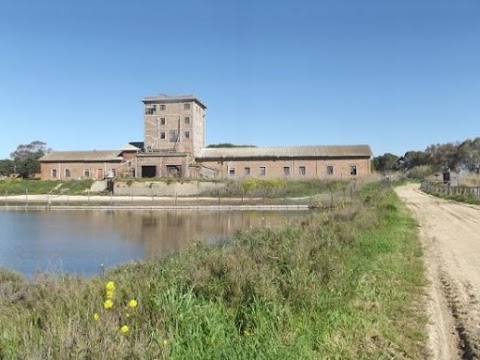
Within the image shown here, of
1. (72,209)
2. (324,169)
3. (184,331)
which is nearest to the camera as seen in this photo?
(184,331)

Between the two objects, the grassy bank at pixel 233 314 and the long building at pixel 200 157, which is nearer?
the grassy bank at pixel 233 314

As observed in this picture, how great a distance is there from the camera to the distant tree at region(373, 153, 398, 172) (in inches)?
4370

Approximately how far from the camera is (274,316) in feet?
16.5

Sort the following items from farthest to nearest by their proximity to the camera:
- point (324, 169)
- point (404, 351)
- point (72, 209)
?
1. point (324, 169)
2. point (72, 209)
3. point (404, 351)

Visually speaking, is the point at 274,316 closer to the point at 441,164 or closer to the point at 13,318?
the point at 13,318

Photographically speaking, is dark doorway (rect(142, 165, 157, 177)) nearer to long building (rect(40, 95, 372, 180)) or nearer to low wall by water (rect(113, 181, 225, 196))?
long building (rect(40, 95, 372, 180))

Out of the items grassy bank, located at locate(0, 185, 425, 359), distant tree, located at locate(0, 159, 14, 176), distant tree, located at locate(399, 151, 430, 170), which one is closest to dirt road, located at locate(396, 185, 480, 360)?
grassy bank, located at locate(0, 185, 425, 359)

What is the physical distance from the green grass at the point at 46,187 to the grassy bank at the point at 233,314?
5481 cm

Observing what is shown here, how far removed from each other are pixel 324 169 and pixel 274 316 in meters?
57.9

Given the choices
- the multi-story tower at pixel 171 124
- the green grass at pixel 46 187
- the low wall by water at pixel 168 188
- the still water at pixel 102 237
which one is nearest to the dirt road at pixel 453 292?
the still water at pixel 102 237

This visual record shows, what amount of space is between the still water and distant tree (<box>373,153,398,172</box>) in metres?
81.8

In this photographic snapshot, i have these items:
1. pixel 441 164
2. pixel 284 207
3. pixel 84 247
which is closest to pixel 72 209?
pixel 284 207

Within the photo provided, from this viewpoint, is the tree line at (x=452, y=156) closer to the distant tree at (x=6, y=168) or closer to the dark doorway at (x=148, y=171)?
the dark doorway at (x=148, y=171)

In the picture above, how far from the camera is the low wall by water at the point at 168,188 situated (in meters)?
54.3
